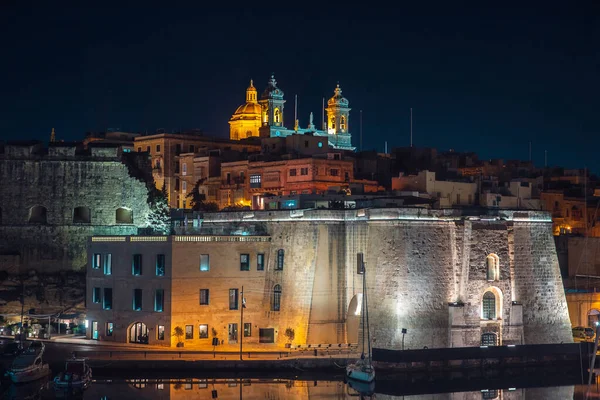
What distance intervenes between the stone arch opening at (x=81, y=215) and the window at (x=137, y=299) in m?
13.6

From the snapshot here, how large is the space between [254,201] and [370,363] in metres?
28.8

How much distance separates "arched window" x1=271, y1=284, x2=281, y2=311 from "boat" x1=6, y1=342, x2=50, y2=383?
11.4 metres

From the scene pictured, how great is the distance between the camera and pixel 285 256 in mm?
51719

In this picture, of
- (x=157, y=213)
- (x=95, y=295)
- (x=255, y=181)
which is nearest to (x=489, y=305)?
(x=95, y=295)

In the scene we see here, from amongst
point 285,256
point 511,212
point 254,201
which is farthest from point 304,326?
point 254,201

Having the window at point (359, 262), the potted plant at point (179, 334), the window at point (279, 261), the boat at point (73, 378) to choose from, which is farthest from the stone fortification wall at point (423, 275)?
the boat at point (73, 378)

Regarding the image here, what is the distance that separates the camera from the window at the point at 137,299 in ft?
166

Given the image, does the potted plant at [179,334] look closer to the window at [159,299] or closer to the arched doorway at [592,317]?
the window at [159,299]

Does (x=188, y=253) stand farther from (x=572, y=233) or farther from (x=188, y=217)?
(x=572, y=233)

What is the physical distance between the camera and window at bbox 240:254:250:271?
5169 cm

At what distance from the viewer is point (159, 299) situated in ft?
164

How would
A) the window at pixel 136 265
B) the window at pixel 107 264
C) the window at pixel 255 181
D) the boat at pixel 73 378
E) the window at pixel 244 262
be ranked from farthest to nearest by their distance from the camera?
the window at pixel 255 181 → the window at pixel 107 264 → the window at pixel 244 262 → the window at pixel 136 265 → the boat at pixel 73 378

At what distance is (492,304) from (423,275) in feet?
14.5

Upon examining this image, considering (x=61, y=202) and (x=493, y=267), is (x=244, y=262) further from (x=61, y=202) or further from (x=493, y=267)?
Result: (x=61, y=202)
